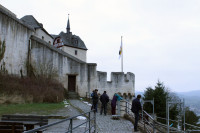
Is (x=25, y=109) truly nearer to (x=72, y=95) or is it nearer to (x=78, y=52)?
(x=72, y=95)

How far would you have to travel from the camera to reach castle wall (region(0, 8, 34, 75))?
1767 centimetres

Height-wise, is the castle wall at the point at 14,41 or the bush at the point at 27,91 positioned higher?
the castle wall at the point at 14,41

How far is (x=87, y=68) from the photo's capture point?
78.0 ft

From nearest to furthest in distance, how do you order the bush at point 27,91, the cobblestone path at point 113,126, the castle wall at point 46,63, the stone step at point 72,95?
1. the cobblestone path at point 113,126
2. the bush at point 27,91
3. the castle wall at point 46,63
4. the stone step at point 72,95

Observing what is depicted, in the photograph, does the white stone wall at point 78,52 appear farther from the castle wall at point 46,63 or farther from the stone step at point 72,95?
the stone step at point 72,95

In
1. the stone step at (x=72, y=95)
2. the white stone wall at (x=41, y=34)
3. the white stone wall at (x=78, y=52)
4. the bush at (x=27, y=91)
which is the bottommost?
the stone step at (x=72, y=95)

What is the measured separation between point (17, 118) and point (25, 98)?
8614 millimetres

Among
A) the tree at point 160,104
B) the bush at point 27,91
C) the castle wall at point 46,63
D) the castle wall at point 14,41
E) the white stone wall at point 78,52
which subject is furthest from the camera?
A: the white stone wall at point 78,52

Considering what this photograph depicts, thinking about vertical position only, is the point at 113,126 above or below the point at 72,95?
below

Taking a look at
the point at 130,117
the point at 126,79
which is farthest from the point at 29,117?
the point at 126,79

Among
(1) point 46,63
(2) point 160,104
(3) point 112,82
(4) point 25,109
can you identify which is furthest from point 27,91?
(2) point 160,104

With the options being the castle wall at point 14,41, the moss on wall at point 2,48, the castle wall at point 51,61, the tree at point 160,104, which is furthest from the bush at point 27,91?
the tree at point 160,104

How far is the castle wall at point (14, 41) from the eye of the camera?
17672 millimetres

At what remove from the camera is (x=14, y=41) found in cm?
1930
